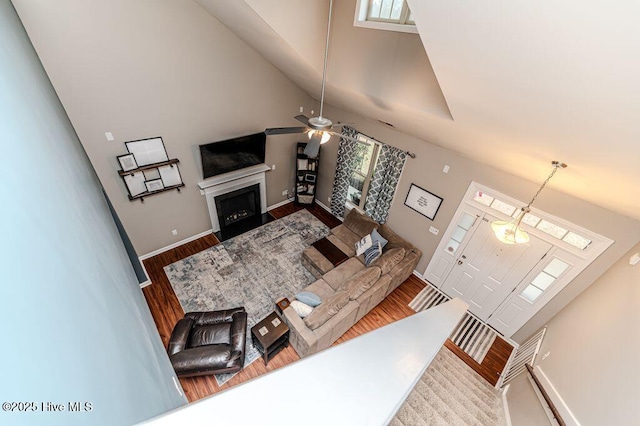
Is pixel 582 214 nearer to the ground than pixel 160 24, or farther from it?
nearer to the ground

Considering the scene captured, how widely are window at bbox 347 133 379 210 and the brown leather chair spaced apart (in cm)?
365

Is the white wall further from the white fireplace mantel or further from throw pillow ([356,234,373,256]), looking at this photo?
the white fireplace mantel

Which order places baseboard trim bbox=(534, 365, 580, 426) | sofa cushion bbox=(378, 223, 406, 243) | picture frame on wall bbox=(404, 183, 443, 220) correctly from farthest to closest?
sofa cushion bbox=(378, 223, 406, 243) < picture frame on wall bbox=(404, 183, 443, 220) < baseboard trim bbox=(534, 365, 580, 426)

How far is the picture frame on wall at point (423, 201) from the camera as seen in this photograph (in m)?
4.79

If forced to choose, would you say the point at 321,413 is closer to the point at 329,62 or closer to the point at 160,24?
the point at 329,62

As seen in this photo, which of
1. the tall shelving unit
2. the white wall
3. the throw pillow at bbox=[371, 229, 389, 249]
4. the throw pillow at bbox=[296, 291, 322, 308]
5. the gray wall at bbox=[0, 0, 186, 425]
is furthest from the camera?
the tall shelving unit

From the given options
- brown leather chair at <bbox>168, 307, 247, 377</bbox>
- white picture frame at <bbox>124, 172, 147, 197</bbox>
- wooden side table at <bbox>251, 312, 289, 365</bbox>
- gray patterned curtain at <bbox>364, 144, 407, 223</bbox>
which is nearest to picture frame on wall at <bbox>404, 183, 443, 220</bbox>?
gray patterned curtain at <bbox>364, 144, 407, 223</bbox>

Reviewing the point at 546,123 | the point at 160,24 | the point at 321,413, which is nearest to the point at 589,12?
the point at 546,123

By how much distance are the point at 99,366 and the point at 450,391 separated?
12.4 ft

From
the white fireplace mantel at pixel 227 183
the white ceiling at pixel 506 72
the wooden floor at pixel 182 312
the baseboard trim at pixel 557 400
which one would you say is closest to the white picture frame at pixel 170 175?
the white fireplace mantel at pixel 227 183

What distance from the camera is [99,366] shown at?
0.71 meters

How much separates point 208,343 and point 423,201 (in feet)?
14.5

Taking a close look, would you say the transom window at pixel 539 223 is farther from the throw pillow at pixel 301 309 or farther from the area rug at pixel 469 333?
the throw pillow at pixel 301 309

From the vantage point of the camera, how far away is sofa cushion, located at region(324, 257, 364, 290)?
466cm
